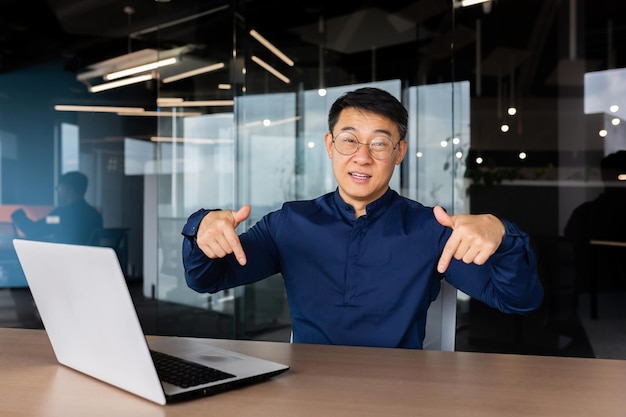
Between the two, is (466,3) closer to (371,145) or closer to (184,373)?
(371,145)

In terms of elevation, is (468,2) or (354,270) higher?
(468,2)

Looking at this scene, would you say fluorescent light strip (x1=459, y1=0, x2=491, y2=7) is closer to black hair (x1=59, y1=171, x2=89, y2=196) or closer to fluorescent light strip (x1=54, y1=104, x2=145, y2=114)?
fluorescent light strip (x1=54, y1=104, x2=145, y2=114)

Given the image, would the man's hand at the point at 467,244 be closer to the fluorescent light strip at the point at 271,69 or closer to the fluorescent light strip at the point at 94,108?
the fluorescent light strip at the point at 271,69

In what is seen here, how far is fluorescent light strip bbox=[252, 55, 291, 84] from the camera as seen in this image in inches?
183

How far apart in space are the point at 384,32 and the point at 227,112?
51.1 inches

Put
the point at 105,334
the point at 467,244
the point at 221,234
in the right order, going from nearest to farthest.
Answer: the point at 105,334 → the point at 467,244 → the point at 221,234

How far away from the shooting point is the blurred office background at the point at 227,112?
430cm

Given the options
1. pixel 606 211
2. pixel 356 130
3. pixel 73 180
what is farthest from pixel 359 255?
pixel 73 180

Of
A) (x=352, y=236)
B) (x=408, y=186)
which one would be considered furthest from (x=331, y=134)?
(x=408, y=186)

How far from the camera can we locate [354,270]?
1.91 metres

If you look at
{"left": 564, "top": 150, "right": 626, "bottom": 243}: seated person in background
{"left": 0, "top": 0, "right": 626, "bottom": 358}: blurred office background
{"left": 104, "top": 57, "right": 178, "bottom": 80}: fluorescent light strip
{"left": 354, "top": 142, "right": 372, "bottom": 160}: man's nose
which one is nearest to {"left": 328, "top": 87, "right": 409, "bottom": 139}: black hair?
{"left": 354, "top": 142, "right": 372, "bottom": 160}: man's nose

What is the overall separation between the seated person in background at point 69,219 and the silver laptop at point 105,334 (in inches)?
141

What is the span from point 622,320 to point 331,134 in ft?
9.91

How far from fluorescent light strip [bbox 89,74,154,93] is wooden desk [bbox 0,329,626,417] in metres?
3.56
